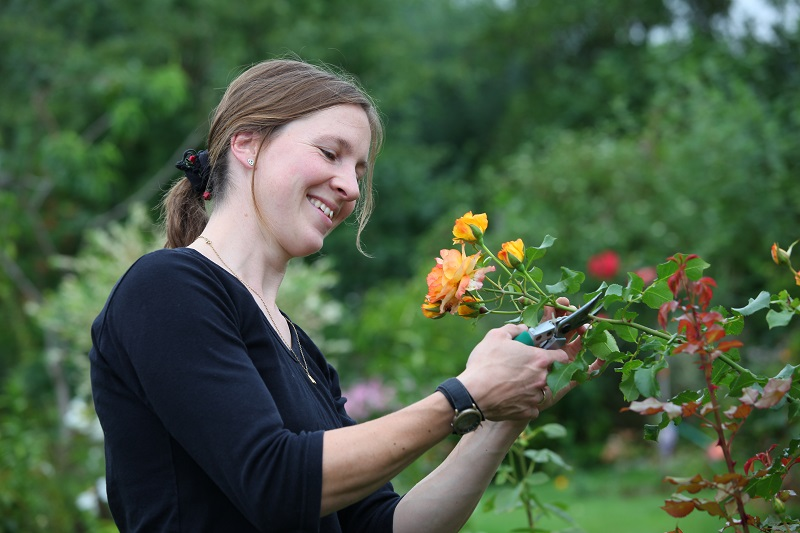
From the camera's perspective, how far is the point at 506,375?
1.53 meters

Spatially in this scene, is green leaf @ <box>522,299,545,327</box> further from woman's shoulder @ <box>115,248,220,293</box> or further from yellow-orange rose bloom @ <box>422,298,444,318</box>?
woman's shoulder @ <box>115,248,220,293</box>

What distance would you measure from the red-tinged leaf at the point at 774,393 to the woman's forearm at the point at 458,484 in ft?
1.56

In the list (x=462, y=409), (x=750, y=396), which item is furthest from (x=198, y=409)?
(x=750, y=396)

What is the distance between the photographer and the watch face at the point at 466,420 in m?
1.50

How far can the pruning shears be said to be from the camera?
158cm

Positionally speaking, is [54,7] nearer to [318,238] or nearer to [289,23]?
[289,23]

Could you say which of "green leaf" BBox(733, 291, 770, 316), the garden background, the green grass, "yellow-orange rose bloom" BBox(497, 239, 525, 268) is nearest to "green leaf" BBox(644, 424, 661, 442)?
"green leaf" BBox(733, 291, 770, 316)

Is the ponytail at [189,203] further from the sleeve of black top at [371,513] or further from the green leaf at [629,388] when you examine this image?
the green leaf at [629,388]

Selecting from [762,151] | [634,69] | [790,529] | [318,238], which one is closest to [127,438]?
[318,238]

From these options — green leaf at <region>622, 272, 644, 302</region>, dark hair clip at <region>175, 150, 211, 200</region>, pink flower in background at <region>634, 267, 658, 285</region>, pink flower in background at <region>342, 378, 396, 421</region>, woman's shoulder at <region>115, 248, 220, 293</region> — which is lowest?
pink flower in background at <region>342, 378, 396, 421</region>

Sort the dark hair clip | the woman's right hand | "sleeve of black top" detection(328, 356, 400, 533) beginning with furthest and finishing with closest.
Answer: the dark hair clip < "sleeve of black top" detection(328, 356, 400, 533) < the woman's right hand

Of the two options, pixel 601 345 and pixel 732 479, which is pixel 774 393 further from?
pixel 601 345

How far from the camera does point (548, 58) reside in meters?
22.7

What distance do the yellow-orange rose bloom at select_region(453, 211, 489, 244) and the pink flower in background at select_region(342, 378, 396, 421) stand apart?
505 centimetres
